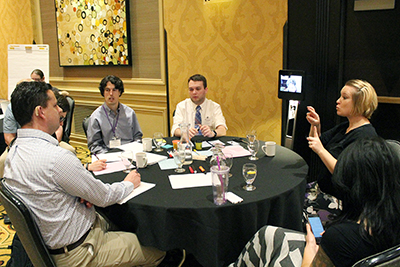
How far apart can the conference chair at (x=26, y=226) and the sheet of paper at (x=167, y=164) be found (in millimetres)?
932

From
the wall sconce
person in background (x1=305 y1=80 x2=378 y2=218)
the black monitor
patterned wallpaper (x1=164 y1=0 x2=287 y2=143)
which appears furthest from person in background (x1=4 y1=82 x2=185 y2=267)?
the wall sconce

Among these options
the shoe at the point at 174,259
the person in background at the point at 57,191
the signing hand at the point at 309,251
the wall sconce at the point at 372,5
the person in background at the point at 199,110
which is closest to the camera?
the signing hand at the point at 309,251

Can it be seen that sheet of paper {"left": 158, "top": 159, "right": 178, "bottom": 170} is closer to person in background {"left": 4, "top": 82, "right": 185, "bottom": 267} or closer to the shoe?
person in background {"left": 4, "top": 82, "right": 185, "bottom": 267}

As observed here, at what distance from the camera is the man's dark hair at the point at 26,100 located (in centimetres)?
169

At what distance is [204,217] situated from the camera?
175 cm

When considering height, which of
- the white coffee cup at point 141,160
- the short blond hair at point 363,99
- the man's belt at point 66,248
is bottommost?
the man's belt at point 66,248

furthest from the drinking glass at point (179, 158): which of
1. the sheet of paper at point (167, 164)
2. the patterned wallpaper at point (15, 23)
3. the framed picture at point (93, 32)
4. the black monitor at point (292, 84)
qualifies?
the patterned wallpaper at point (15, 23)

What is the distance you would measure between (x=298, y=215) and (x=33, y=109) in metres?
1.58

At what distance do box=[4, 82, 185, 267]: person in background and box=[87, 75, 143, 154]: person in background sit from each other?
137 cm

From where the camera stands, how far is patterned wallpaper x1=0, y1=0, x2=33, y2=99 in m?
6.45

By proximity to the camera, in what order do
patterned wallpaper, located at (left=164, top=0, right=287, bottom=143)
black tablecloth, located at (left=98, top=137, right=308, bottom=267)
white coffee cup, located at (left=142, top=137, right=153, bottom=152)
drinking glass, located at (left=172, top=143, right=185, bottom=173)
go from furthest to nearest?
patterned wallpaper, located at (left=164, top=0, right=287, bottom=143), white coffee cup, located at (left=142, top=137, right=153, bottom=152), drinking glass, located at (left=172, top=143, right=185, bottom=173), black tablecloth, located at (left=98, top=137, right=308, bottom=267)

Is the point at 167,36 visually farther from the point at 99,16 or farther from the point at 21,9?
the point at 21,9

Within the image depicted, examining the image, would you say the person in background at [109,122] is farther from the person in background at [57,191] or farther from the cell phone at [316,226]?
the cell phone at [316,226]

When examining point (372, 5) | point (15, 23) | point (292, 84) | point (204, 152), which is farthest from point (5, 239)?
point (15, 23)
